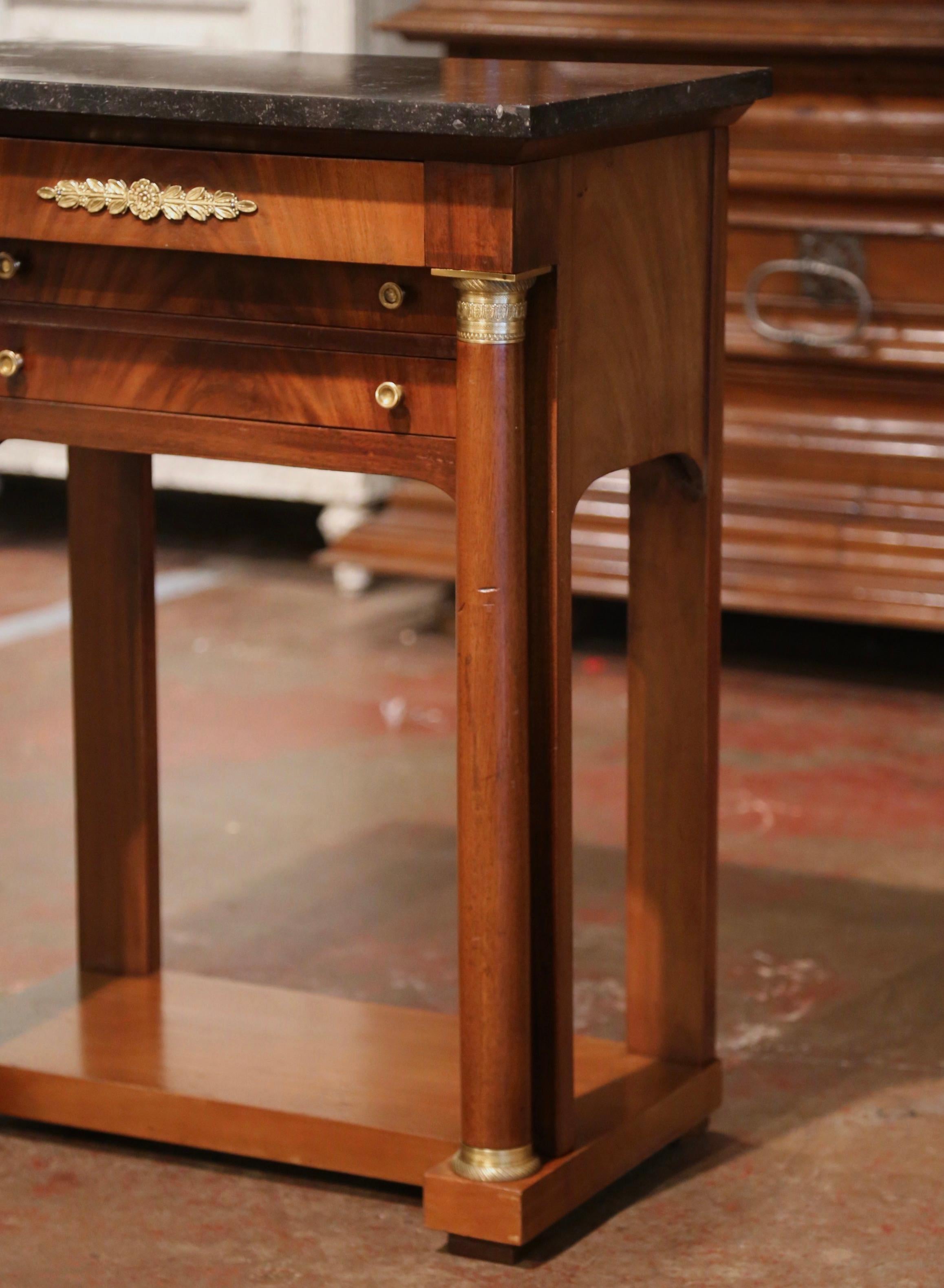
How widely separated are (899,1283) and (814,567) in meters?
2.12

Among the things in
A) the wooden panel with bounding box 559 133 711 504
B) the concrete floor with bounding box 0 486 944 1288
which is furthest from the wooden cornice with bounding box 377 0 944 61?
the wooden panel with bounding box 559 133 711 504

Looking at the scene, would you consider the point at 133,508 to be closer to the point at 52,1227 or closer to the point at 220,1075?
the point at 220,1075

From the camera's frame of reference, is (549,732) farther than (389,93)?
Yes

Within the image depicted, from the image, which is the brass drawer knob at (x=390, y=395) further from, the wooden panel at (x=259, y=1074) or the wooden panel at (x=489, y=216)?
the wooden panel at (x=259, y=1074)

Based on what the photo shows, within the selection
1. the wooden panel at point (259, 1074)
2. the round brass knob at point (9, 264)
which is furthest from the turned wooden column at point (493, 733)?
the round brass knob at point (9, 264)

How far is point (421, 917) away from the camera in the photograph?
2.90 m

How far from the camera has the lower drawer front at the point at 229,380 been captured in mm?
1868

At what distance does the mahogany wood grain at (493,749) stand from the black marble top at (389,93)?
0.19 meters

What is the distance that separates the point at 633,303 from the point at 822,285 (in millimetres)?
2015

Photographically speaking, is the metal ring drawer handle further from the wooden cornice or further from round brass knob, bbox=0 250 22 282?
round brass knob, bbox=0 250 22 282

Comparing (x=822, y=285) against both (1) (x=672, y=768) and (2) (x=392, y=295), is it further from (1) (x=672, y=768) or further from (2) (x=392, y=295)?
(2) (x=392, y=295)

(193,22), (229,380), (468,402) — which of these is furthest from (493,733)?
(193,22)

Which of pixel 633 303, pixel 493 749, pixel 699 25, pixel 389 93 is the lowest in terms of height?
pixel 493 749

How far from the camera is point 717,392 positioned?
2.11m
